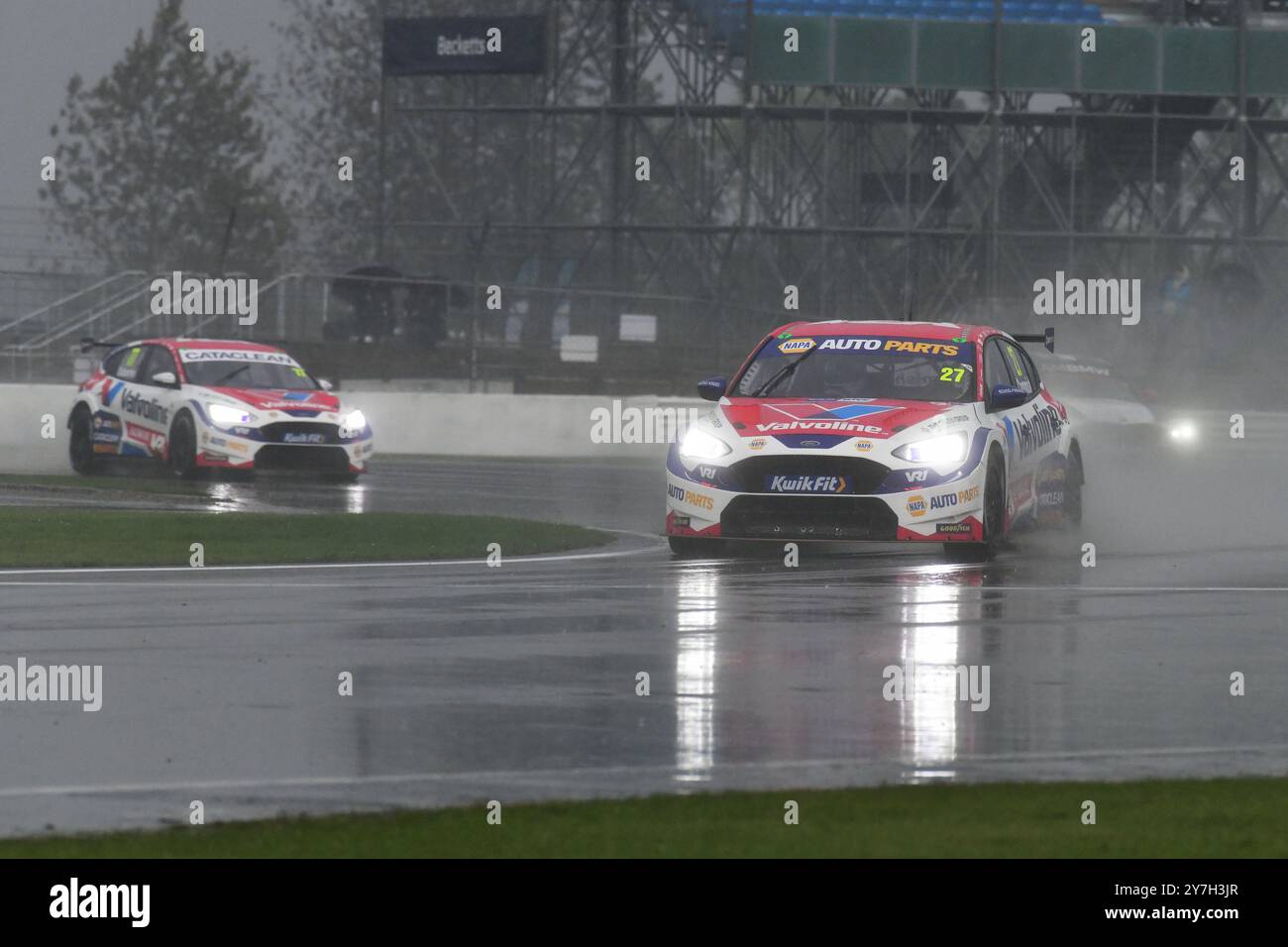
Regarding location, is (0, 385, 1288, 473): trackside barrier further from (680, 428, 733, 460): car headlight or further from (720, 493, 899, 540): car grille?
(720, 493, 899, 540): car grille

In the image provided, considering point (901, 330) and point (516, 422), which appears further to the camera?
point (516, 422)

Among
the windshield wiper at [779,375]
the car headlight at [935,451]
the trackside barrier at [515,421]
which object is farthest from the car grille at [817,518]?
the trackside barrier at [515,421]

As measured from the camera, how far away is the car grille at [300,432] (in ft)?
76.8

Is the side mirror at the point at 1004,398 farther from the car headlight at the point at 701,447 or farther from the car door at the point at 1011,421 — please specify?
the car headlight at the point at 701,447

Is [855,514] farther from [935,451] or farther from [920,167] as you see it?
[920,167]

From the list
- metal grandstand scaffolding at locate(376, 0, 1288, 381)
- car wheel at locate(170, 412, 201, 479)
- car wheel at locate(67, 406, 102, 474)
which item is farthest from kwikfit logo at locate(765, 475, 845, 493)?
metal grandstand scaffolding at locate(376, 0, 1288, 381)

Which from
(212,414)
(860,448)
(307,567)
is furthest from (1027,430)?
(212,414)

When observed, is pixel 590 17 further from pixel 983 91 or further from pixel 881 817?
pixel 881 817

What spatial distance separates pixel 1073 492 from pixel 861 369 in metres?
2.85

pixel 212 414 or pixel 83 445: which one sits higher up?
pixel 212 414

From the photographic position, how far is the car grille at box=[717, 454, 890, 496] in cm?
1493

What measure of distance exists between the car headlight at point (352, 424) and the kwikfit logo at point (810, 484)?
31.4 feet

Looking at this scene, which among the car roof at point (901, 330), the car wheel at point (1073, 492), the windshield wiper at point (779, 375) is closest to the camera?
the windshield wiper at point (779, 375)

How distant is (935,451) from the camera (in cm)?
1508
